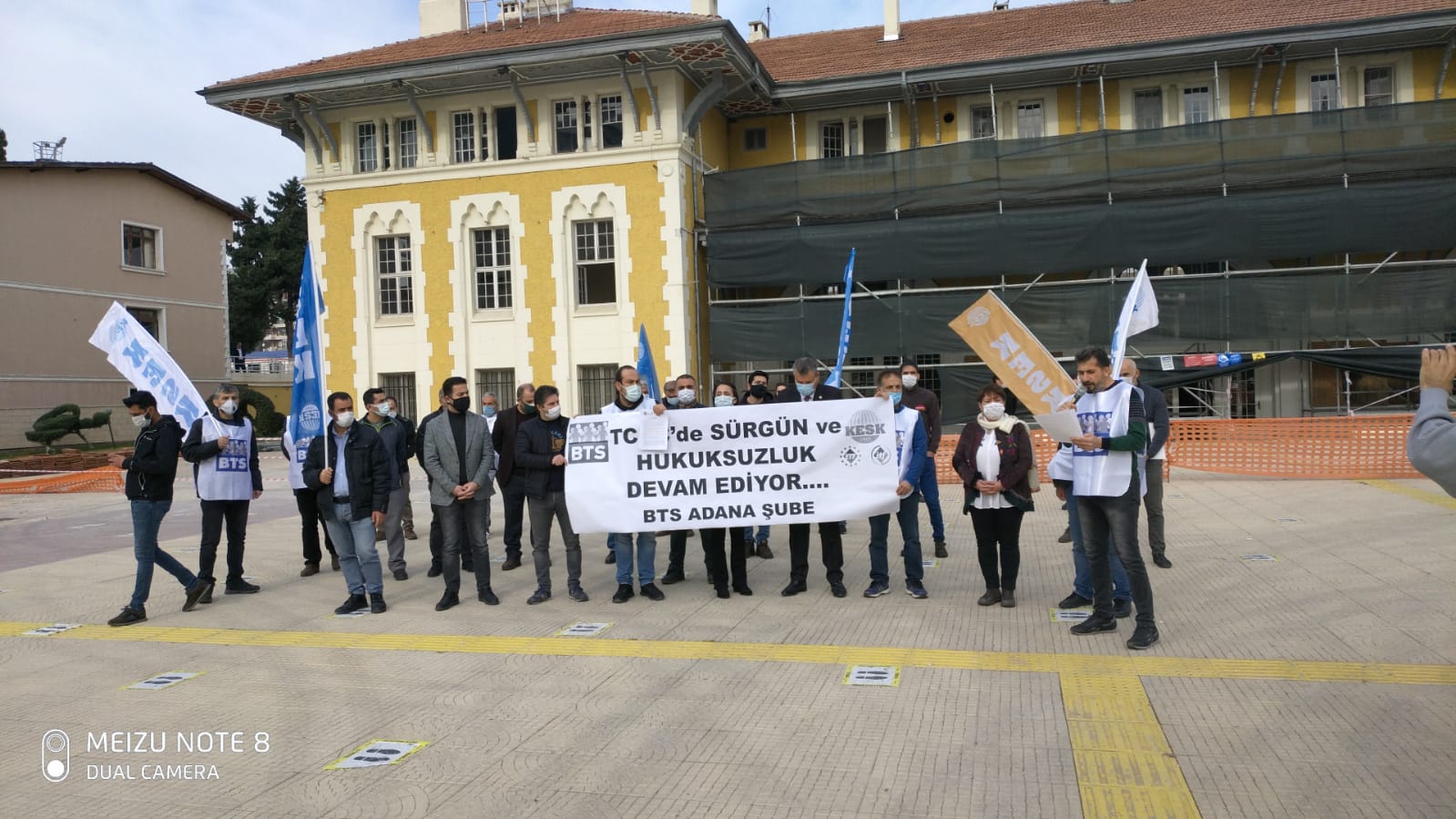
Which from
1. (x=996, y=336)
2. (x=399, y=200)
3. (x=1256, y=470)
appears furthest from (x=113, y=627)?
(x=399, y=200)

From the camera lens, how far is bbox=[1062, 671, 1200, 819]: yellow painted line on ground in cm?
426

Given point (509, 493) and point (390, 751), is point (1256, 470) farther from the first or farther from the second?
point (390, 751)

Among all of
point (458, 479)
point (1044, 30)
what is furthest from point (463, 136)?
point (458, 479)

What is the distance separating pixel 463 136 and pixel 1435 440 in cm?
2622

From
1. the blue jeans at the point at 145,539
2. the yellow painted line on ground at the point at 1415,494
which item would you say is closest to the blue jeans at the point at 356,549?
the blue jeans at the point at 145,539

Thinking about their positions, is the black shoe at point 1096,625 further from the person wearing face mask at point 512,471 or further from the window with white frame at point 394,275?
the window with white frame at point 394,275

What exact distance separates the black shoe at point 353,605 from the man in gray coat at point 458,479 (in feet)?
2.12

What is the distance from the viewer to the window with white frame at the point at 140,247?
134 feet

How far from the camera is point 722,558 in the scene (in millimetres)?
8945

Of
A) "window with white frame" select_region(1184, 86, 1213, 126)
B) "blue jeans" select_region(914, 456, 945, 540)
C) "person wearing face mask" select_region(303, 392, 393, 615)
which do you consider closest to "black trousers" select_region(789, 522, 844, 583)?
"blue jeans" select_region(914, 456, 945, 540)

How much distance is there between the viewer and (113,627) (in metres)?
8.34

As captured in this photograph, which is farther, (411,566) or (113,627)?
(411,566)

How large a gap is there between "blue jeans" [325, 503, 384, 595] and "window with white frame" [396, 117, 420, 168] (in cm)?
2043

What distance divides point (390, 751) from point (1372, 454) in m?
16.7
